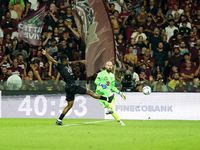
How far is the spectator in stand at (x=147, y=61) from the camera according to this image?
18064 millimetres

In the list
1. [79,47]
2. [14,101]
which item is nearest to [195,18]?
[79,47]

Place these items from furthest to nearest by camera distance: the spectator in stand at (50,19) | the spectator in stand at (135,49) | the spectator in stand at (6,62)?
the spectator in stand at (50,19)
the spectator in stand at (135,49)
the spectator in stand at (6,62)

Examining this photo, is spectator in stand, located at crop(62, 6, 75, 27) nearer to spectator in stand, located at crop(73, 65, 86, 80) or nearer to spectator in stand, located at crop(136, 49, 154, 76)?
spectator in stand, located at crop(73, 65, 86, 80)

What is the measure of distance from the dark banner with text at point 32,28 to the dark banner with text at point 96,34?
231 cm

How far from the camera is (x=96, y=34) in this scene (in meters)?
16.8

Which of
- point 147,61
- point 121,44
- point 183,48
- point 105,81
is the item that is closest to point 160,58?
point 147,61

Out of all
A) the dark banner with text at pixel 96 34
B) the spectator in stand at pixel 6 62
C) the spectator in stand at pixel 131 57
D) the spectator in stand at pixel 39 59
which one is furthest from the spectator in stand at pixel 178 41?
the spectator in stand at pixel 6 62

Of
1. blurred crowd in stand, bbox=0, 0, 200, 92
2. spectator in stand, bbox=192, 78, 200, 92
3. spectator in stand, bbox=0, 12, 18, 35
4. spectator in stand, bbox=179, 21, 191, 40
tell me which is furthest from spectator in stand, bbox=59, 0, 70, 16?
spectator in stand, bbox=192, 78, 200, 92

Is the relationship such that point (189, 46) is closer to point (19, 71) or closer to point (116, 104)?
point (116, 104)

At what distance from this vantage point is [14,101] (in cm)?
1720

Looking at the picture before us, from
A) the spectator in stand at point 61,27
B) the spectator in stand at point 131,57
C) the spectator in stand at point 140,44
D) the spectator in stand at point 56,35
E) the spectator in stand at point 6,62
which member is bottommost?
the spectator in stand at point 6,62

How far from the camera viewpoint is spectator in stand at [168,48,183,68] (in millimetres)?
18141

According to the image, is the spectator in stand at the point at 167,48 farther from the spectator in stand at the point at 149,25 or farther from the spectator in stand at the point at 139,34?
the spectator in stand at the point at 149,25

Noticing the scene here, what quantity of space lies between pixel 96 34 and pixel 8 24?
5793mm
